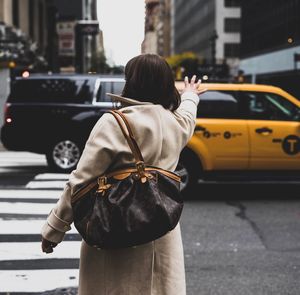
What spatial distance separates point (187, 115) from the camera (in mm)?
3359

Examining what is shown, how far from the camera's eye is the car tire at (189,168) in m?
10.6

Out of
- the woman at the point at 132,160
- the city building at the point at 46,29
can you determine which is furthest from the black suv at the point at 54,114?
the city building at the point at 46,29

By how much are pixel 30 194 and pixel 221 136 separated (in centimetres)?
327

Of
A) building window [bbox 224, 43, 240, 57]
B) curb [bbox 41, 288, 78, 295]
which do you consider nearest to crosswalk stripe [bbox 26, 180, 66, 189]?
curb [bbox 41, 288, 78, 295]

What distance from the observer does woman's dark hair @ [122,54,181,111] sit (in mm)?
3111

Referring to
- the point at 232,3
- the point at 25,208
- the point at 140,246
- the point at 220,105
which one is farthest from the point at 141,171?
the point at 232,3

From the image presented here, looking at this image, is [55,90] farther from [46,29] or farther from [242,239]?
[46,29]

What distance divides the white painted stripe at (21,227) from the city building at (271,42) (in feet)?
135

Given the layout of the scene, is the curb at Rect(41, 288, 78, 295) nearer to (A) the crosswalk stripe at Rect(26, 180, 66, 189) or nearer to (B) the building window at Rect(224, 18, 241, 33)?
(A) the crosswalk stripe at Rect(26, 180, 66, 189)

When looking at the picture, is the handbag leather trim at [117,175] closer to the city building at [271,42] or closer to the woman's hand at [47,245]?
the woman's hand at [47,245]

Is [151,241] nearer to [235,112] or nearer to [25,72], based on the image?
[235,112]

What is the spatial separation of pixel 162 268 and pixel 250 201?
780cm

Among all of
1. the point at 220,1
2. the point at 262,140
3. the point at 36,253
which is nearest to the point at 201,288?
the point at 36,253

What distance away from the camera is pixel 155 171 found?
9.81ft
